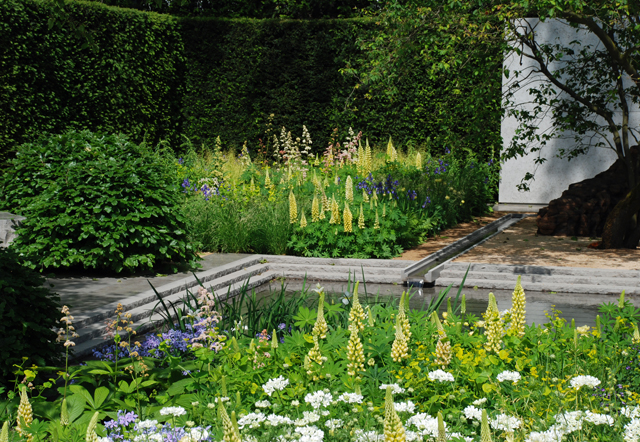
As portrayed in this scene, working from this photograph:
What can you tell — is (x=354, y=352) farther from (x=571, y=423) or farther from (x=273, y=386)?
(x=571, y=423)

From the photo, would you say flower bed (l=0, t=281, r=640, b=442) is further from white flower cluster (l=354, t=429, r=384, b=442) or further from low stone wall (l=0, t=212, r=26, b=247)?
low stone wall (l=0, t=212, r=26, b=247)

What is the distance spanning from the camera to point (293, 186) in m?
10.6

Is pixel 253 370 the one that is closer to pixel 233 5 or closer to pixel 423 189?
pixel 423 189

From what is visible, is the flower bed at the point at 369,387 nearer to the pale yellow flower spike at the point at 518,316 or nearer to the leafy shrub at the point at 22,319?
the pale yellow flower spike at the point at 518,316

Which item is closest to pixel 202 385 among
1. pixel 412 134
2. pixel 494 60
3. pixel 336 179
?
pixel 494 60

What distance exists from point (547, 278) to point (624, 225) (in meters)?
2.41

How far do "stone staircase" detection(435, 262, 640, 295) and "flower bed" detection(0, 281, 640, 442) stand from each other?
3833 mm

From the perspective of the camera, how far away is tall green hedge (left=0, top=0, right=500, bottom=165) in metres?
12.1

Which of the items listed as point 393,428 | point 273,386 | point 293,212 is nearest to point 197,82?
point 293,212

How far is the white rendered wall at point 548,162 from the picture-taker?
13758mm

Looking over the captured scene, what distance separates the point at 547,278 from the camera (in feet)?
24.5

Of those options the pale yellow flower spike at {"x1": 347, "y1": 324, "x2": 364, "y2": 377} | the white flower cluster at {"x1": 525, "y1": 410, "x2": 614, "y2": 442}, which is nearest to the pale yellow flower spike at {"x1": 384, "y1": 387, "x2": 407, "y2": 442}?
the white flower cluster at {"x1": 525, "y1": 410, "x2": 614, "y2": 442}

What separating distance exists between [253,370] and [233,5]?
1952 centimetres

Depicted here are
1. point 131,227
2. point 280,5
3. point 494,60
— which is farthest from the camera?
point 280,5
